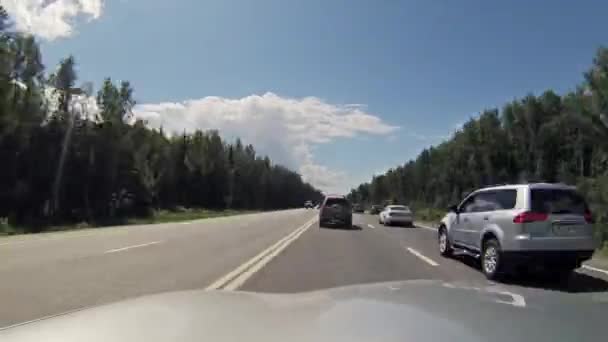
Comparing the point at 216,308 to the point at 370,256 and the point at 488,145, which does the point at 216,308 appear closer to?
the point at 370,256

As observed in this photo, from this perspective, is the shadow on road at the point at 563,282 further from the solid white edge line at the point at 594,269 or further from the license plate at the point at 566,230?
the license plate at the point at 566,230

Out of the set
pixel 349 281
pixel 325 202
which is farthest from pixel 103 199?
pixel 349 281

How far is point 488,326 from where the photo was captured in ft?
10.6

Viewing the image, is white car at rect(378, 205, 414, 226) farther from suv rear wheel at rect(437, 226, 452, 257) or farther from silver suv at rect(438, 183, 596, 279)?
silver suv at rect(438, 183, 596, 279)

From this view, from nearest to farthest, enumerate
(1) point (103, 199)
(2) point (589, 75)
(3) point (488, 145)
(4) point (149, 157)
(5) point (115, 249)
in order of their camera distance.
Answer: (5) point (115, 249), (2) point (589, 75), (1) point (103, 199), (3) point (488, 145), (4) point (149, 157)

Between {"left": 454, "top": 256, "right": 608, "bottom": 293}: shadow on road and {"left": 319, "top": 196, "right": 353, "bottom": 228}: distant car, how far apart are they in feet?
66.2

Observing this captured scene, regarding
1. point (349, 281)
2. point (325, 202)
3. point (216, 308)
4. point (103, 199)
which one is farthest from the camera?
point (103, 199)

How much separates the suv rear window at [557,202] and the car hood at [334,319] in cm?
615

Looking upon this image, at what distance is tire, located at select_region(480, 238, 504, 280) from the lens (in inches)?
413

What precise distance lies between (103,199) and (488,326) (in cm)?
5806

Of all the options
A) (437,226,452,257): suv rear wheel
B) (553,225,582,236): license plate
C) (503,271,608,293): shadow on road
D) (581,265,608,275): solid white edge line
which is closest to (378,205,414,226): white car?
(437,226,452,257): suv rear wheel

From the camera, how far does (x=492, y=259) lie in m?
10.8

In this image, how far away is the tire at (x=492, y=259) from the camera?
413 inches

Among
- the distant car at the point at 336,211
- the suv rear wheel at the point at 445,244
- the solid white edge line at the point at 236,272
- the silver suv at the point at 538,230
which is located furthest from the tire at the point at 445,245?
the distant car at the point at 336,211
